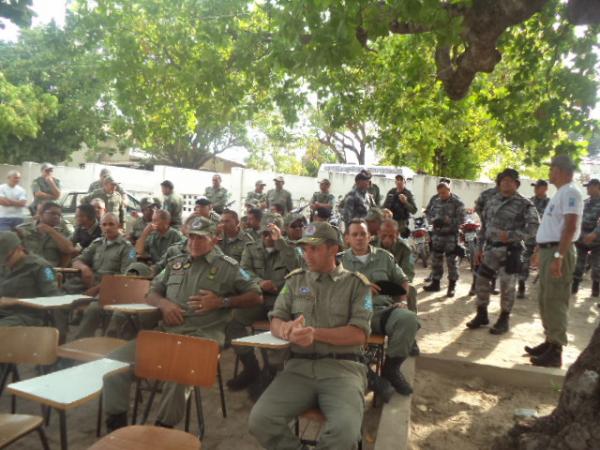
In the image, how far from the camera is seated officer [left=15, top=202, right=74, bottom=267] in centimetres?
545

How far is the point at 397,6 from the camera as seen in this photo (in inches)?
130

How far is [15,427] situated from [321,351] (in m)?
1.68

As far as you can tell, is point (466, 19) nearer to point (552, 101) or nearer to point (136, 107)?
point (552, 101)

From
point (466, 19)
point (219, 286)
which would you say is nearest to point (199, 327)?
point (219, 286)

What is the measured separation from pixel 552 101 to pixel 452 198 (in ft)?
7.96

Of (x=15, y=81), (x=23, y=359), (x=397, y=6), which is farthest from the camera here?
(x=15, y=81)

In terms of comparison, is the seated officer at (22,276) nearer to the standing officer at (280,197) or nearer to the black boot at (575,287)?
the standing officer at (280,197)

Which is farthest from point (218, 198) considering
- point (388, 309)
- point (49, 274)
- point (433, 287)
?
point (388, 309)

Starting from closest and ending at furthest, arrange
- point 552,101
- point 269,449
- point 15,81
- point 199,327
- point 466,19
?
point 269,449 < point 199,327 < point 466,19 < point 552,101 < point 15,81

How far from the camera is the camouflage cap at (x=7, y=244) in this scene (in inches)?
160

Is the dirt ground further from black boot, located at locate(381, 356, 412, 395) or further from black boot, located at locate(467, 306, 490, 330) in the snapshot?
black boot, located at locate(381, 356, 412, 395)

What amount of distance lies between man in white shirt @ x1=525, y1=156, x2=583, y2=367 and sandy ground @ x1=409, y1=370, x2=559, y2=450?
1.86ft

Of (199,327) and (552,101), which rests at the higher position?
(552,101)

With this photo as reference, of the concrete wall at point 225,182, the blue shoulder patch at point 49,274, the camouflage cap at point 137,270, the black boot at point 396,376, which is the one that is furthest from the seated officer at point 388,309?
the concrete wall at point 225,182
